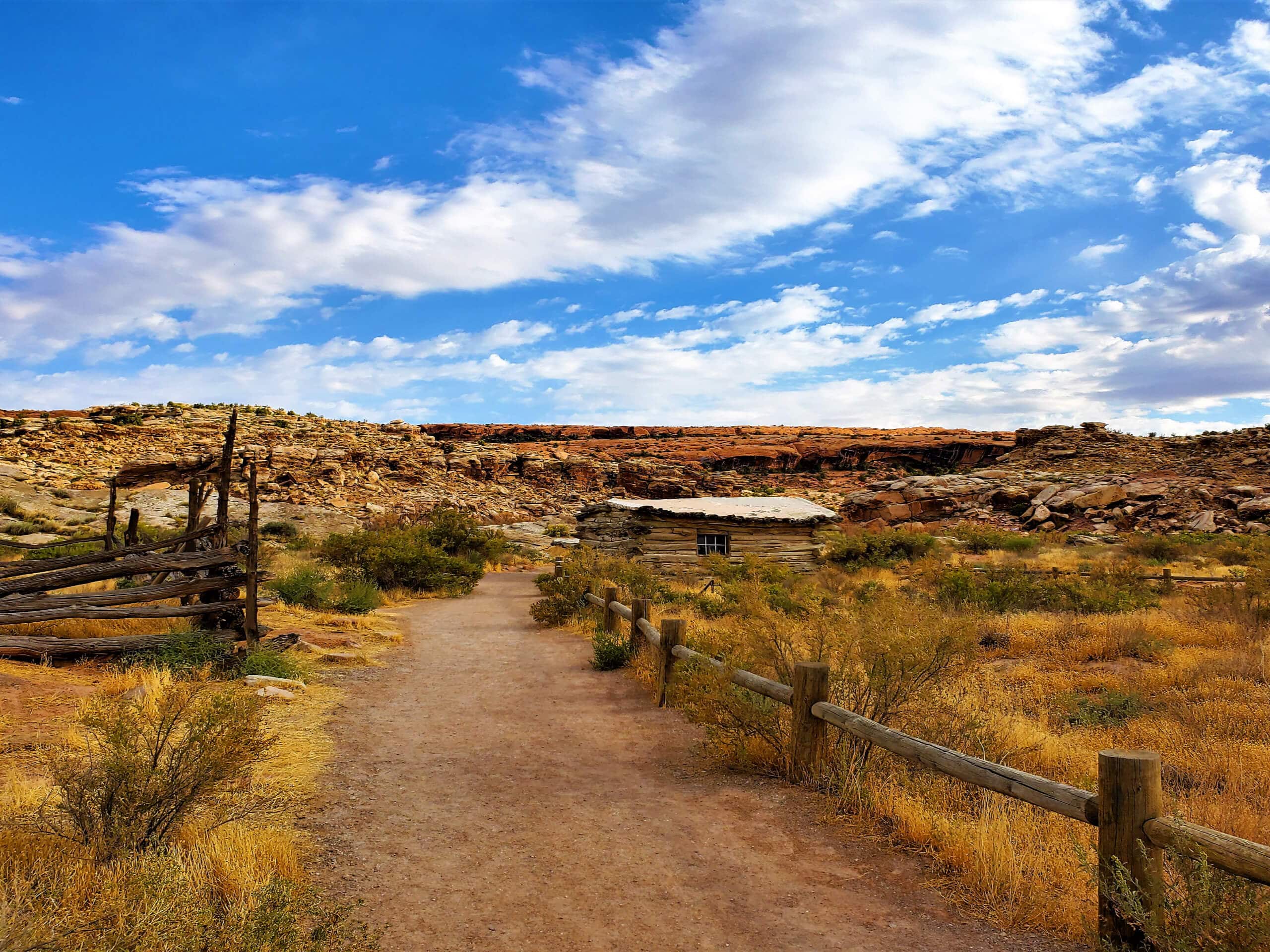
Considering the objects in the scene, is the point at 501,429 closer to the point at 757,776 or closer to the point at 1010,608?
the point at 1010,608

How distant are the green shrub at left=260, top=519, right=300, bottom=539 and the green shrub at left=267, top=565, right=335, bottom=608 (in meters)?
15.8

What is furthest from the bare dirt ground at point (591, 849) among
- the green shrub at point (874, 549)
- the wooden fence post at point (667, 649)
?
the green shrub at point (874, 549)

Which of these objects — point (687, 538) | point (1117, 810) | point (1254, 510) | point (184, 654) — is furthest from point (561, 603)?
point (1254, 510)

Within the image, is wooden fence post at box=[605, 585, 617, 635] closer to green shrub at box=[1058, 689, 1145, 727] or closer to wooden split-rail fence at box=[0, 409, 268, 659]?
wooden split-rail fence at box=[0, 409, 268, 659]

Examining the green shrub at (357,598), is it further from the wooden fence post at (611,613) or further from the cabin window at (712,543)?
A: the cabin window at (712,543)

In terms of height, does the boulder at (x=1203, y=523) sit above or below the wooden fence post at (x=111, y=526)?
above

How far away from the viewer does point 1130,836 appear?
344 cm

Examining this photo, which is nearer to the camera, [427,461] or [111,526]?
[111,526]

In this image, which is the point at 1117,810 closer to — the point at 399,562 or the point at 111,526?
the point at 111,526

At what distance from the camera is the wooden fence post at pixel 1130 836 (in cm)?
340

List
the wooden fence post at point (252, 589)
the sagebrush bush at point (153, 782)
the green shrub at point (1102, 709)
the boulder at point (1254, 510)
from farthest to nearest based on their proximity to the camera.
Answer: the boulder at point (1254, 510)
the wooden fence post at point (252, 589)
the green shrub at point (1102, 709)
the sagebrush bush at point (153, 782)

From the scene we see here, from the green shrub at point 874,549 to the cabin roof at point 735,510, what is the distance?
1.50m

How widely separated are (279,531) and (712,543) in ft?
64.7

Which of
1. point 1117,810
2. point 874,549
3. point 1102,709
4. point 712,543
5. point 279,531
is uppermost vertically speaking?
point 1117,810
